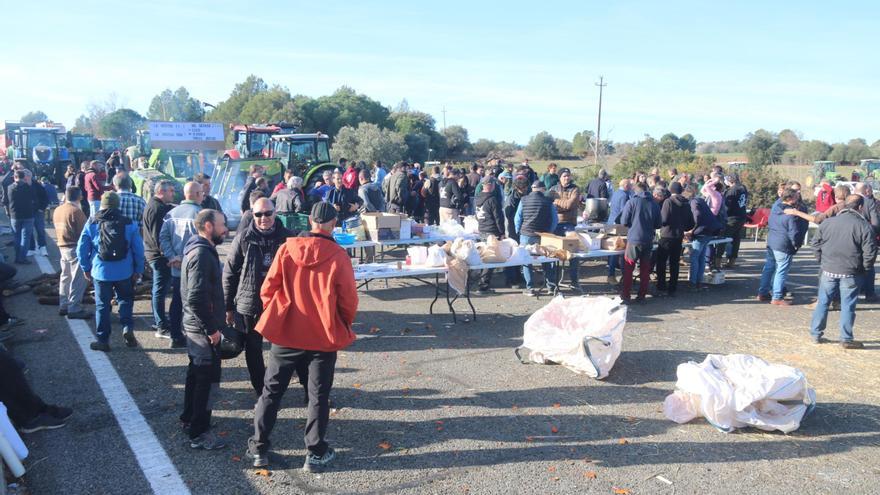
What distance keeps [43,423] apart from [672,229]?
8378 mm

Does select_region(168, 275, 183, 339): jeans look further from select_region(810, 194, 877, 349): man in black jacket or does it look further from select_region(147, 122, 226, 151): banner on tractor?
select_region(147, 122, 226, 151): banner on tractor

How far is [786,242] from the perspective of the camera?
8695mm

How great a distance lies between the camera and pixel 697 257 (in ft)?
32.8

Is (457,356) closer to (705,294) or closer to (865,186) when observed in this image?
(705,294)

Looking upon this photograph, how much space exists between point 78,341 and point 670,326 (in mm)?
7251

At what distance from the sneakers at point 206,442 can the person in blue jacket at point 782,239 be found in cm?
804

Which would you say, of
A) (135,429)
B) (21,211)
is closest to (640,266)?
(135,429)

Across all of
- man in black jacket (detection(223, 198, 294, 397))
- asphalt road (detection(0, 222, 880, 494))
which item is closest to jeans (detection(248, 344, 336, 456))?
asphalt road (detection(0, 222, 880, 494))

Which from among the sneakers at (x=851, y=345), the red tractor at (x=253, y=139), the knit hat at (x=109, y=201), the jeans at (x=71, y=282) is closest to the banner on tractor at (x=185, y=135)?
the red tractor at (x=253, y=139)

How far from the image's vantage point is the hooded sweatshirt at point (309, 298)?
12.8 ft

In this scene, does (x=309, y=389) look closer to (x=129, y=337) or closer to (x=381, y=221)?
(x=129, y=337)

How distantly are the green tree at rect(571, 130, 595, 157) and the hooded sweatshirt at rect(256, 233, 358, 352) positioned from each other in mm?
55935

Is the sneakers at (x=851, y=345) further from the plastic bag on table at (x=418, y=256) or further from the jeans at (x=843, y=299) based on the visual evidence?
the plastic bag on table at (x=418, y=256)

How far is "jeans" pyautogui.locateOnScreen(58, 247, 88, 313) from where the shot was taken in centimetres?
770
